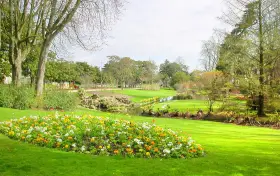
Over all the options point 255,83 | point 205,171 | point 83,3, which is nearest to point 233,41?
point 255,83

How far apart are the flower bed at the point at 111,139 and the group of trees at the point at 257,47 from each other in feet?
42.9

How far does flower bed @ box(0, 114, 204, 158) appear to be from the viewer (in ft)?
19.5

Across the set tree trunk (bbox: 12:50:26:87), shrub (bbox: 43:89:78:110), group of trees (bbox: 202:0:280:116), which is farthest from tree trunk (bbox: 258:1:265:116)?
tree trunk (bbox: 12:50:26:87)

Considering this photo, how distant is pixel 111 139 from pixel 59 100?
10.4 meters

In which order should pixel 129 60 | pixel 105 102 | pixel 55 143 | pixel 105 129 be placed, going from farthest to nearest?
pixel 129 60, pixel 105 102, pixel 105 129, pixel 55 143

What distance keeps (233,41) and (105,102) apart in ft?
55.5

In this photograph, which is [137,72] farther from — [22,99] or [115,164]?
[115,164]

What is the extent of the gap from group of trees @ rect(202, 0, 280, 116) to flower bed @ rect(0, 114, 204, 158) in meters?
13.1

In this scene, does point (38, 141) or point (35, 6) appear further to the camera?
point (35, 6)

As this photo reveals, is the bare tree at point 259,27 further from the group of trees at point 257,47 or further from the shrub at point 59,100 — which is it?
the shrub at point 59,100

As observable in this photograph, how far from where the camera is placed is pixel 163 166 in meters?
5.12

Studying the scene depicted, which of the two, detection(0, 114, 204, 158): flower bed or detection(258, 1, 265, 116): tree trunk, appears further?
detection(258, 1, 265, 116): tree trunk

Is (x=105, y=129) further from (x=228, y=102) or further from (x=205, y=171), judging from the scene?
(x=228, y=102)

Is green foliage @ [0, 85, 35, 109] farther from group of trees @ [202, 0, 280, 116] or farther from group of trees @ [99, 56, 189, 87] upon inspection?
group of trees @ [99, 56, 189, 87]
